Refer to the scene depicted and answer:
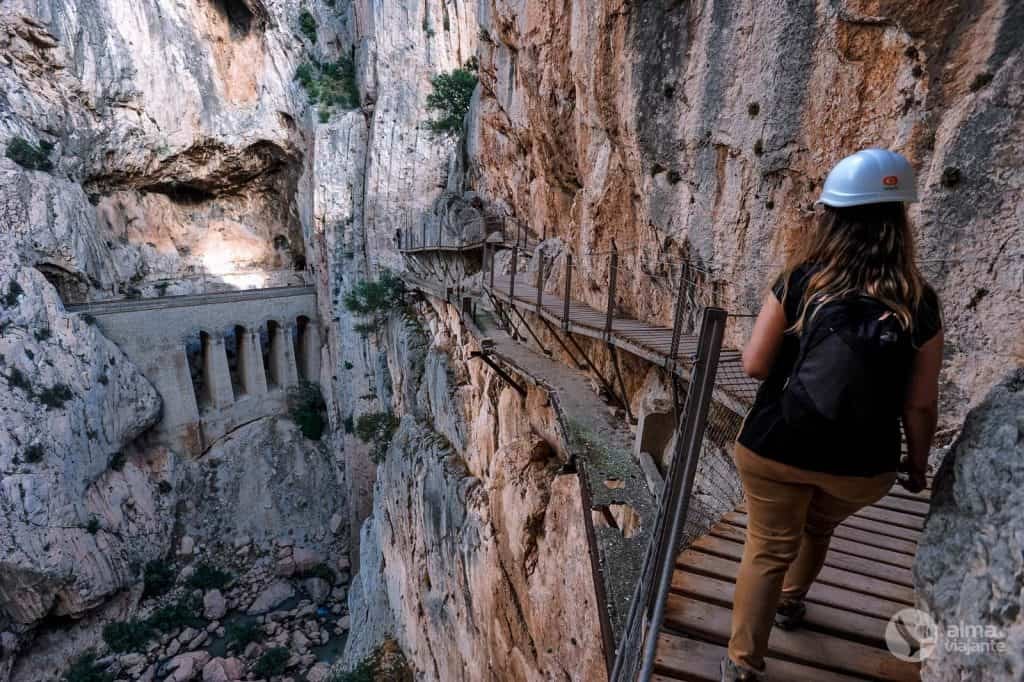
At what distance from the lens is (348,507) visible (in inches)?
827

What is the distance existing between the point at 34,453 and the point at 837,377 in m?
22.0

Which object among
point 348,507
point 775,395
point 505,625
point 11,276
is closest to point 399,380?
point 348,507

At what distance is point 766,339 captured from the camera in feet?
5.42

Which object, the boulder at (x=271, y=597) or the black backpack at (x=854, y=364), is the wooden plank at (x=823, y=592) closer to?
the black backpack at (x=854, y=364)

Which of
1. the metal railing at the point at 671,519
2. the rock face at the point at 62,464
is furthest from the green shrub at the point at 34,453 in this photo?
the metal railing at the point at 671,519

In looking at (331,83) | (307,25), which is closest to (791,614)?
(331,83)

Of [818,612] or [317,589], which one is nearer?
[818,612]

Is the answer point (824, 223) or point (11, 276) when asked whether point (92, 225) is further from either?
point (824, 223)

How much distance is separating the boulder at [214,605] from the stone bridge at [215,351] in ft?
20.2

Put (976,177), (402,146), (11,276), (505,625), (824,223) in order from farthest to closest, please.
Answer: (402,146) < (11,276) < (505,625) < (976,177) < (824,223)

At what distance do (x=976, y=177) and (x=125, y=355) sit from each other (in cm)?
2393

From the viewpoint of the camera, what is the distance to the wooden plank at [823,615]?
208cm

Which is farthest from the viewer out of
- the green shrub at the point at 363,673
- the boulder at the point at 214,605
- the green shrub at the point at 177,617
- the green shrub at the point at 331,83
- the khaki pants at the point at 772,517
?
the green shrub at the point at 331,83

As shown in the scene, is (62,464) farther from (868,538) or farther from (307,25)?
(868,538)
